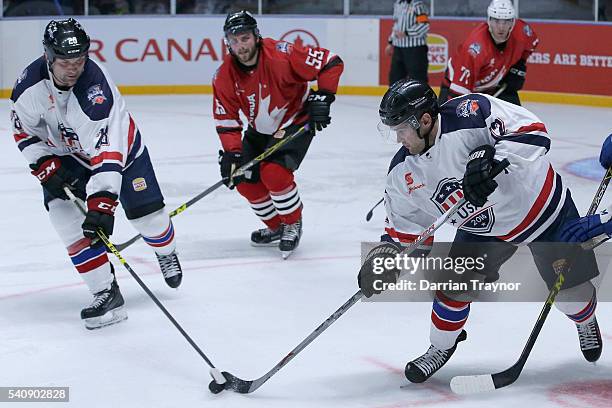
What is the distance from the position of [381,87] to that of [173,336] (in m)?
6.84

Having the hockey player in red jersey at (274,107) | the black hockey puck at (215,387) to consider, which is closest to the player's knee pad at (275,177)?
the hockey player in red jersey at (274,107)

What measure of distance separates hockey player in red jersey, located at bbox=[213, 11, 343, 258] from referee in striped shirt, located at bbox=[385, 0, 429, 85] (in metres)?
4.33

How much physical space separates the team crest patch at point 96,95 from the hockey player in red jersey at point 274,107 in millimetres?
1077

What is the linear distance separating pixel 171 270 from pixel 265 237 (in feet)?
2.96

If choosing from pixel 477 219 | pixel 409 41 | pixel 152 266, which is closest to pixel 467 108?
pixel 477 219

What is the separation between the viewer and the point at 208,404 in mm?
3070

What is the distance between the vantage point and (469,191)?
2.85 metres

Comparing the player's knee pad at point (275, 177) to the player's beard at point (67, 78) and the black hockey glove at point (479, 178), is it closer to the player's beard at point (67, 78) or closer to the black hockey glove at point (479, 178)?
the player's beard at point (67, 78)

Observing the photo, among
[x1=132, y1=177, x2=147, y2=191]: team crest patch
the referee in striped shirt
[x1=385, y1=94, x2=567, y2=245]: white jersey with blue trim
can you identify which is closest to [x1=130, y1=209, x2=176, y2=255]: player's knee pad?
[x1=132, y1=177, x2=147, y2=191]: team crest patch

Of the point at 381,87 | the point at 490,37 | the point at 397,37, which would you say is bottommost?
the point at 381,87

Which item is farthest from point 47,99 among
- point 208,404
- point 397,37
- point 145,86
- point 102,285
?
point 145,86

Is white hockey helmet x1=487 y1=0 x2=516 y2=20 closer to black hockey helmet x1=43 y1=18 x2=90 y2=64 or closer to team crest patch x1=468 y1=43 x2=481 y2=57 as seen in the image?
team crest patch x1=468 y1=43 x2=481 y2=57

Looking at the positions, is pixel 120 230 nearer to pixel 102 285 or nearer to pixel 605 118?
pixel 102 285

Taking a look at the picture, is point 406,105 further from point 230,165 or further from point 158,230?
point 230,165
